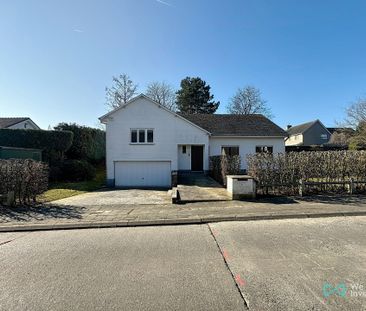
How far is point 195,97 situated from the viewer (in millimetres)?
49750

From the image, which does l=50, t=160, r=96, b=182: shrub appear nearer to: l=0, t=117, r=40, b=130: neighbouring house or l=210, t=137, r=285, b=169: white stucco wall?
l=210, t=137, r=285, b=169: white stucco wall

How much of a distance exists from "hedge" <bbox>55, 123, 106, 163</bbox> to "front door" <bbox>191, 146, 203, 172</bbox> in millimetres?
11147

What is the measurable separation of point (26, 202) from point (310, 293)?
11263 millimetres

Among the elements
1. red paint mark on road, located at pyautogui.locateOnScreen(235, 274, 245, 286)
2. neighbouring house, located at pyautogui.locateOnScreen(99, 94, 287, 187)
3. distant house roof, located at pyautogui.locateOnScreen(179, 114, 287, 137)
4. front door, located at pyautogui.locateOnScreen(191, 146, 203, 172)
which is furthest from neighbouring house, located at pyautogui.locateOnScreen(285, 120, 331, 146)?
red paint mark on road, located at pyautogui.locateOnScreen(235, 274, 245, 286)

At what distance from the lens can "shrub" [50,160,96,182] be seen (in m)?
20.0

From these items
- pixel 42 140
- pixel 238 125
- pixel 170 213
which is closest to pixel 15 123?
pixel 42 140

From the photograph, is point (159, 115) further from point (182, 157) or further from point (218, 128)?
point (218, 128)

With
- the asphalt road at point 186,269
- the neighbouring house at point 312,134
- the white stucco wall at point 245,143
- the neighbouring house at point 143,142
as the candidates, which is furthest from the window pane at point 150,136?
the neighbouring house at point 312,134

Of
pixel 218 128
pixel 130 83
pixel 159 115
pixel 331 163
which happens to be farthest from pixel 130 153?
pixel 130 83

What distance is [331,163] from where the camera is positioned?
483 inches

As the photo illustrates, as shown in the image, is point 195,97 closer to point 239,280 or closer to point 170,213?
point 170,213

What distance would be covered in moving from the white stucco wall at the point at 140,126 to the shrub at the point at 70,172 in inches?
122

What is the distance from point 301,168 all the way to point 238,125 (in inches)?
519

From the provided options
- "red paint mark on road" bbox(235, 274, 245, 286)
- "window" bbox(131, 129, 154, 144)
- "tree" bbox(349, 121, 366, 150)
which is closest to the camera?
"red paint mark on road" bbox(235, 274, 245, 286)
